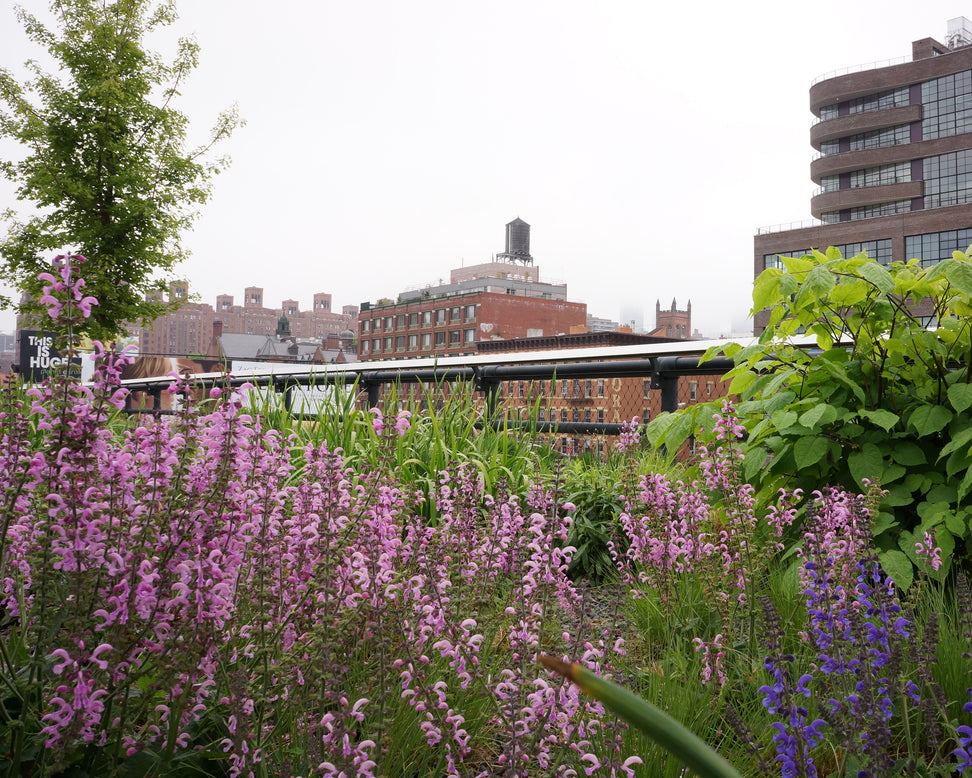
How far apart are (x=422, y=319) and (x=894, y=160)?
7232cm

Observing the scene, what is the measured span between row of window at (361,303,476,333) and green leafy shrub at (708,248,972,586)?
111m

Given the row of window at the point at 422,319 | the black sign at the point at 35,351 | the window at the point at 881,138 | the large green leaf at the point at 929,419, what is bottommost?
the large green leaf at the point at 929,419

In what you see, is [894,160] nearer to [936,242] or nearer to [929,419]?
[936,242]

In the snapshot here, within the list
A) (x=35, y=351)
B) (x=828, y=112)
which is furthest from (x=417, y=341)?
(x=35, y=351)

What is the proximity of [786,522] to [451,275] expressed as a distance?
521ft

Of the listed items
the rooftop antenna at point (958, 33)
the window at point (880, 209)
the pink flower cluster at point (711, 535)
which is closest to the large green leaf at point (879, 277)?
the pink flower cluster at point (711, 535)

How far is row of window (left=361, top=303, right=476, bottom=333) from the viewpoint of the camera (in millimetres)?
116312

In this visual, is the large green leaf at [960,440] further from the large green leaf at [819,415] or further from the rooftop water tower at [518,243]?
the rooftop water tower at [518,243]

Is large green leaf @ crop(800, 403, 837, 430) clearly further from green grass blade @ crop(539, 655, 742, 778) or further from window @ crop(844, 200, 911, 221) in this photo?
window @ crop(844, 200, 911, 221)

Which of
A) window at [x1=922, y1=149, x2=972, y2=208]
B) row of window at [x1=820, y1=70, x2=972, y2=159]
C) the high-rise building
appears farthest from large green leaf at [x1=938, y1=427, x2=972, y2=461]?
row of window at [x1=820, y1=70, x2=972, y2=159]

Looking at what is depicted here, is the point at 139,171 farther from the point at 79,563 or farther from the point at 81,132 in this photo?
the point at 79,563

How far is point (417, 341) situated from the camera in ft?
408

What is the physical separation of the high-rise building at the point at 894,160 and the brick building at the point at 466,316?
1932 inches

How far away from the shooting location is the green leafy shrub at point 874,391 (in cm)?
297
